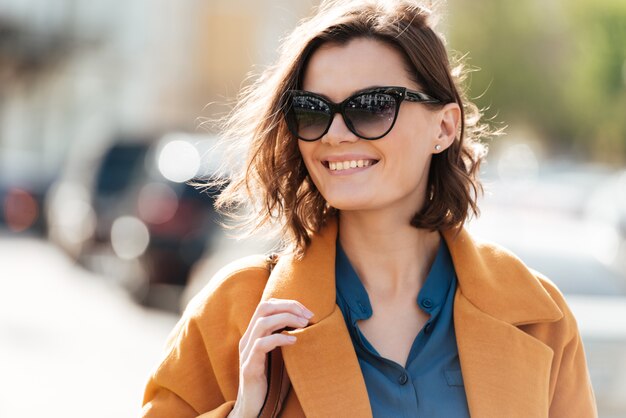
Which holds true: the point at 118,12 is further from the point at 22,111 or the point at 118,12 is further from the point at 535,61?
the point at 535,61

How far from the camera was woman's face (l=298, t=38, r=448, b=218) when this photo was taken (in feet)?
8.96

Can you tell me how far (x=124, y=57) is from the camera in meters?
32.7

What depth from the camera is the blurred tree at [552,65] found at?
34906mm

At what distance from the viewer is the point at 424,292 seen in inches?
113

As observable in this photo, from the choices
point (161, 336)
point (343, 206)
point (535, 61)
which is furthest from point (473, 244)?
point (535, 61)

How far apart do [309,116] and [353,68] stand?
0.51 feet

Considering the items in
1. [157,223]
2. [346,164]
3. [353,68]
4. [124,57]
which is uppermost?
[353,68]

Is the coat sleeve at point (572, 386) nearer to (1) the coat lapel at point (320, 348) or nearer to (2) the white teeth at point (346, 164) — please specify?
(1) the coat lapel at point (320, 348)

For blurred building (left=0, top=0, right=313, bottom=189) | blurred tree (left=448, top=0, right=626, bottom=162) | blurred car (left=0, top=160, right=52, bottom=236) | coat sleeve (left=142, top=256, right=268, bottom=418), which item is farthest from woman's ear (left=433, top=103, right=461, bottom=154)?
blurred tree (left=448, top=0, right=626, bottom=162)

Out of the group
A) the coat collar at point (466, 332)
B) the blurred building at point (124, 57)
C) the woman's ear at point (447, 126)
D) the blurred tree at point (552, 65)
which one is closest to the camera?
the coat collar at point (466, 332)

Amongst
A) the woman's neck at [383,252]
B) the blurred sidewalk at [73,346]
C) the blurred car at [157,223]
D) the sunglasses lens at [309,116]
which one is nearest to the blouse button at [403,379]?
the woman's neck at [383,252]

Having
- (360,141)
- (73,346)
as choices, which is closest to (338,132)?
(360,141)

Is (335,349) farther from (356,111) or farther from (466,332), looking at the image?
(356,111)

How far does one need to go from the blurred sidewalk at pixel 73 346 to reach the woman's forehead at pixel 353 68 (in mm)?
5105
